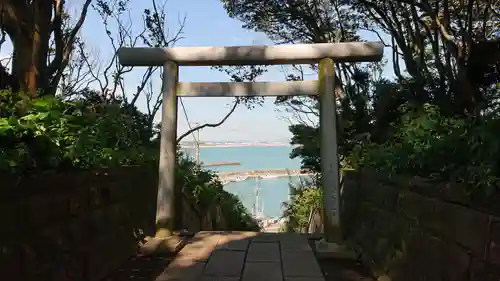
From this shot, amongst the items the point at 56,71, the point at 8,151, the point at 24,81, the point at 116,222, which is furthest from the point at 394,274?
the point at 56,71

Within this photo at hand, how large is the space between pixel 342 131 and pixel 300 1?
12.1ft

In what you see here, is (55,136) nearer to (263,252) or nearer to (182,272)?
(182,272)

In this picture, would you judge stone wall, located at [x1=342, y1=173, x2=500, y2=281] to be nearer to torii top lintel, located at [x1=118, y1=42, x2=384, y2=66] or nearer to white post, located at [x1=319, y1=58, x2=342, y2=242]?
white post, located at [x1=319, y1=58, x2=342, y2=242]

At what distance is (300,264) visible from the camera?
12.3ft

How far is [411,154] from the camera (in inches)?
128

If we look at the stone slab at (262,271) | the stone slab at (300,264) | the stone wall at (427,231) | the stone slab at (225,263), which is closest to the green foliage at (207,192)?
the stone slab at (225,263)

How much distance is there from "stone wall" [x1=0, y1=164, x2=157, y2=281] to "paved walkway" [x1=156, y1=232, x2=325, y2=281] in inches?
18.4

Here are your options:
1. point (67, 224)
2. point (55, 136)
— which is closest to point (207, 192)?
point (67, 224)

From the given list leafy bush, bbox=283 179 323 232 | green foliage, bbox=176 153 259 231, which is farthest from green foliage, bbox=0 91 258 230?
leafy bush, bbox=283 179 323 232

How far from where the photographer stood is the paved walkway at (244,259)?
3.37 metres

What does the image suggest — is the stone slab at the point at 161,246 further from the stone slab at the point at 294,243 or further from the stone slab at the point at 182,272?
the stone slab at the point at 294,243

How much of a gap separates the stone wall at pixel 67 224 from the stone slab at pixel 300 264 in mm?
1294

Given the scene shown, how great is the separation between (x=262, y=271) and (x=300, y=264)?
0.38 metres

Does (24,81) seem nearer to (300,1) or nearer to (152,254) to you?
(152,254)
